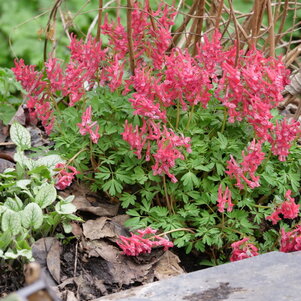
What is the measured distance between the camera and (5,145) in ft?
11.1

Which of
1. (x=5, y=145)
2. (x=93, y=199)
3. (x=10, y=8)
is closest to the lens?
(x=93, y=199)

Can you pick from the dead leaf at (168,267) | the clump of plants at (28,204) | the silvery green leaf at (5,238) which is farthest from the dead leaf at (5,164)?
the dead leaf at (168,267)

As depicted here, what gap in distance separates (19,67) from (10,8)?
4.14 metres

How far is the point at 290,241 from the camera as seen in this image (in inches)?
105

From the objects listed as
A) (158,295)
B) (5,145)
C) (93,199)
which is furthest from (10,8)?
(158,295)

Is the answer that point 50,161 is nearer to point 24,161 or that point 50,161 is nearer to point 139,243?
point 24,161

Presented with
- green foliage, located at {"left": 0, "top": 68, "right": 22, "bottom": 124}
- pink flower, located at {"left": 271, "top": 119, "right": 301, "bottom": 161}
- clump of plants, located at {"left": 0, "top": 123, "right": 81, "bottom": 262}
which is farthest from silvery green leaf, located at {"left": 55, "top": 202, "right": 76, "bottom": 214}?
green foliage, located at {"left": 0, "top": 68, "right": 22, "bottom": 124}

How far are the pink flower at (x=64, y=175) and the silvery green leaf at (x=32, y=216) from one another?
236 mm

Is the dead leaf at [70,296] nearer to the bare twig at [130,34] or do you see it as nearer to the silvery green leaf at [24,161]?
the silvery green leaf at [24,161]

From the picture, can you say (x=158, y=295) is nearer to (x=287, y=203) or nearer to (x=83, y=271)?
(x=83, y=271)

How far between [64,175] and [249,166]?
2.94 ft

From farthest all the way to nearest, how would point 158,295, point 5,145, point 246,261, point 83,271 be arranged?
point 5,145 → point 83,271 → point 246,261 → point 158,295

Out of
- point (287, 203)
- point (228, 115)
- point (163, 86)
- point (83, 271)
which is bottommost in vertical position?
point (83, 271)

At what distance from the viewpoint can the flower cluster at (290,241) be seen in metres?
2.63
